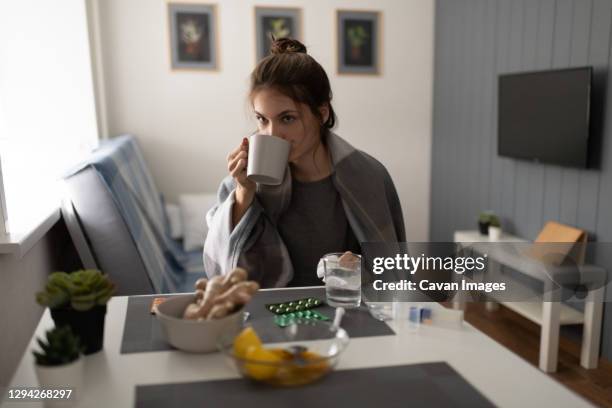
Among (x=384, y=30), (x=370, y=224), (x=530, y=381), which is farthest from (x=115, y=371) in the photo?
(x=384, y=30)

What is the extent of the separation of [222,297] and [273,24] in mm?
3212

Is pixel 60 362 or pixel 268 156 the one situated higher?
pixel 268 156

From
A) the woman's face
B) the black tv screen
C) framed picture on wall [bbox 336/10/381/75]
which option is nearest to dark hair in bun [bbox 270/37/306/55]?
the woman's face

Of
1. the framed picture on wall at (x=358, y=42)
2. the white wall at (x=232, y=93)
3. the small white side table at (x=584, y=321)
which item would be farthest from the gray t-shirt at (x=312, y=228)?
the framed picture on wall at (x=358, y=42)

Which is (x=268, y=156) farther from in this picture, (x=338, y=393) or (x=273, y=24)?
(x=273, y=24)

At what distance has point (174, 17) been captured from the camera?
3.55 m

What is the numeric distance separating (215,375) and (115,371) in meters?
0.15

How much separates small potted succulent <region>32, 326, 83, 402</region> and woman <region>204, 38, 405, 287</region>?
0.63m

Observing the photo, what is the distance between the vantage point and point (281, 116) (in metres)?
1.32

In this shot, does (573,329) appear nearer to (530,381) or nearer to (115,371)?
(530,381)

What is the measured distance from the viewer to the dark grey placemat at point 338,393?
2.21 ft

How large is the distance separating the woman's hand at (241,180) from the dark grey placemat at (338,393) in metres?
0.62

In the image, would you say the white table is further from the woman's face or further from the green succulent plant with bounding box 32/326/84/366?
the woman's face

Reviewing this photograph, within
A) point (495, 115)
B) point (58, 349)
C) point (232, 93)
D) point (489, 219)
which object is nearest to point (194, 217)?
point (232, 93)
